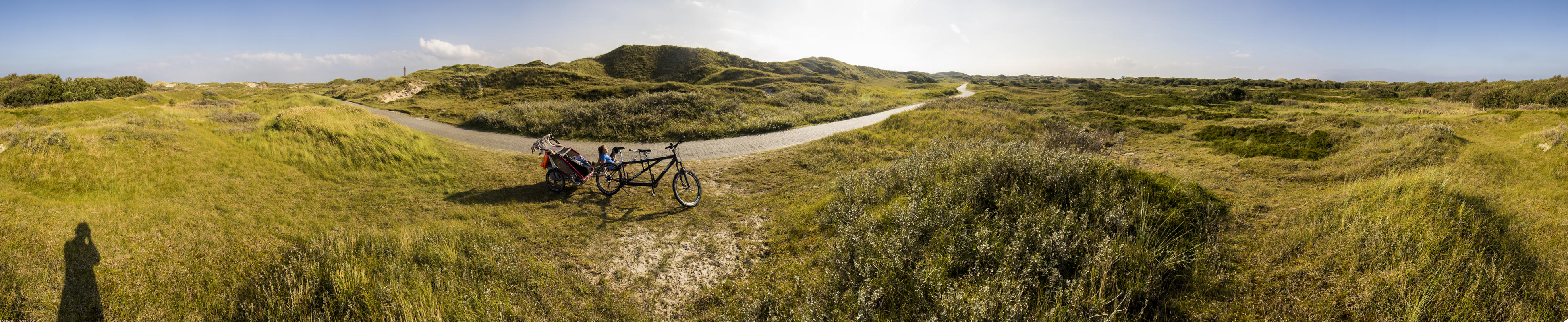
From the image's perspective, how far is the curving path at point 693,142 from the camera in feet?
41.3

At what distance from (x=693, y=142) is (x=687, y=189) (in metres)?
7.49

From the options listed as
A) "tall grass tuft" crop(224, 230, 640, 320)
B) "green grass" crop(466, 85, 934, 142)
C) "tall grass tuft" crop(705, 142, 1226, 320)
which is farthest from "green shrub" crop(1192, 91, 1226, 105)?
"tall grass tuft" crop(224, 230, 640, 320)

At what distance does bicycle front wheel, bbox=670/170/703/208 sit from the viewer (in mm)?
7074

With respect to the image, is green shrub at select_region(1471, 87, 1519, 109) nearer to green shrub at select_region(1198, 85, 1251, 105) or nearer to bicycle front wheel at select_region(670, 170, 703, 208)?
green shrub at select_region(1198, 85, 1251, 105)

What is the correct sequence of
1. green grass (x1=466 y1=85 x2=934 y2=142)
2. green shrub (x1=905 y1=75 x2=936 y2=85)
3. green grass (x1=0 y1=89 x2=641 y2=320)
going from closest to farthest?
1. green grass (x1=0 y1=89 x2=641 y2=320)
2. green grass (x1=466 y1=85 x2=934 y2=142)
3. green shrub (x1=905 y1=75 x2=936 y2=85)

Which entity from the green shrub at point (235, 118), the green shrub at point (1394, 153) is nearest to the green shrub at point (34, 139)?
the green shrub at point (235, 118)

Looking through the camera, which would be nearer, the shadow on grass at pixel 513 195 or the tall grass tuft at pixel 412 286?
the tall grass tuft at pixel 412 286

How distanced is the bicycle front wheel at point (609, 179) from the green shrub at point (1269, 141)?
520 inches

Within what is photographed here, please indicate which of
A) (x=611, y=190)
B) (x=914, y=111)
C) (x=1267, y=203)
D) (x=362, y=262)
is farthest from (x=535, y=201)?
(x=914, y=111)

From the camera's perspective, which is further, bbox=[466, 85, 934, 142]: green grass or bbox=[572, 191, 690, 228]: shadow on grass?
bbox=[466, 85, 934, 142]: green grass

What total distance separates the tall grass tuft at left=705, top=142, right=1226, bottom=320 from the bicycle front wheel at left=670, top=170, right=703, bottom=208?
95.2 inches

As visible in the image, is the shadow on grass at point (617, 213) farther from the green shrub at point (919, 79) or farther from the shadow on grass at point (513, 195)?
the green shrub at point (919, 79)

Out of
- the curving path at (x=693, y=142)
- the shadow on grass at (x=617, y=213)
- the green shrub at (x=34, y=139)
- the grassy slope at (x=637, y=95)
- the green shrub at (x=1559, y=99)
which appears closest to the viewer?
the green shrub at (x=34, y=139)

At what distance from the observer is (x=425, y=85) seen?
4488 centimetres
